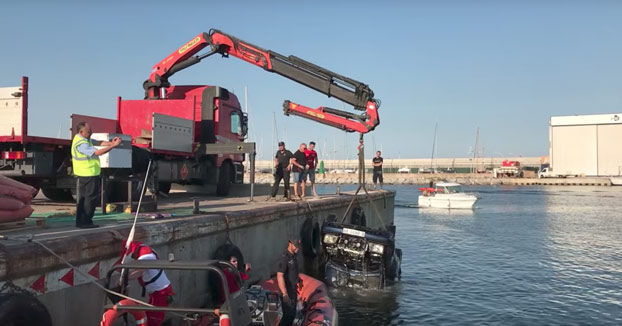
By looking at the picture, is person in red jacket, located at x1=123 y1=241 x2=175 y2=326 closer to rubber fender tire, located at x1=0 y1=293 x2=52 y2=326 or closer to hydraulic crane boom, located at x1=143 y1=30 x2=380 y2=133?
rubber fender tire, located at x1=0 y1=293 x2=52 y2=326

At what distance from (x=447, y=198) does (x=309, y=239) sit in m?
28.7

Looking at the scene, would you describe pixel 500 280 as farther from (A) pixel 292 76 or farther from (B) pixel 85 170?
(B) pixel 85 170

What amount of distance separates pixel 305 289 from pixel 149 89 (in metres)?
12.1

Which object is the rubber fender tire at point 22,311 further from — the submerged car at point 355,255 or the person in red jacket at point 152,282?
the submerged car at point 355,255

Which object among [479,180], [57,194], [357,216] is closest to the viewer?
[57,194]

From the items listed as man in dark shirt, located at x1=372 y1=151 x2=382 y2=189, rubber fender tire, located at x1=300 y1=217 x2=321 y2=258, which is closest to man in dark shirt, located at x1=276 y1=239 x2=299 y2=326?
rubber fender tire, located at x1=300 y1=217 x2=321 y2=258

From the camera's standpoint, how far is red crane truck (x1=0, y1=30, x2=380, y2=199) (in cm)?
1441

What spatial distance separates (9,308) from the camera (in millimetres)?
4562

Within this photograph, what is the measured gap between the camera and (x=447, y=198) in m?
39.7

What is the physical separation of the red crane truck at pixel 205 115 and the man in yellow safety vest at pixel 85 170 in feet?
22.3

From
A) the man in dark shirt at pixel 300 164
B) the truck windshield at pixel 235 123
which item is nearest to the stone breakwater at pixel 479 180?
the truck windshield at pixel 235 123

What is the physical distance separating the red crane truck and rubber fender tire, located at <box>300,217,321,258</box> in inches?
108

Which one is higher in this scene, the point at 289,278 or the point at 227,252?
the point at 227,252

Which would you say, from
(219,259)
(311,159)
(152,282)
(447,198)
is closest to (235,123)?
(311,159)
